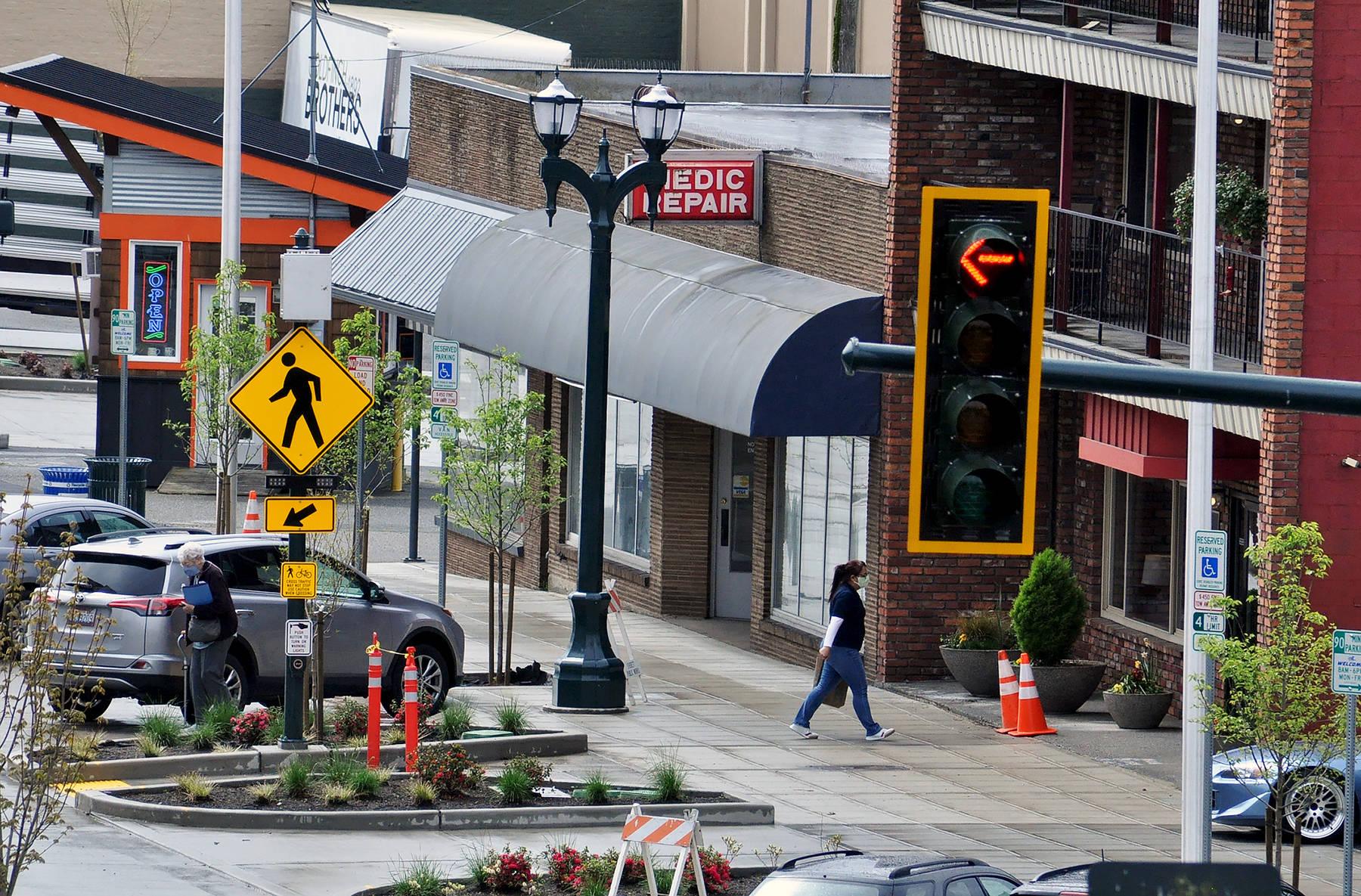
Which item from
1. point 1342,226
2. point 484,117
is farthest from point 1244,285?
point 484,117

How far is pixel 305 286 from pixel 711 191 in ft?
16.1

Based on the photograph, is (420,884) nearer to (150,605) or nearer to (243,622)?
(150,605)

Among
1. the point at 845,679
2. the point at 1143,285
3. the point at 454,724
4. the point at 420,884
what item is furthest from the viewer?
the point at 1143,285

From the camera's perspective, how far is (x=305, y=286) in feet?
83.0

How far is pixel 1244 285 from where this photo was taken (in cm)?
2055

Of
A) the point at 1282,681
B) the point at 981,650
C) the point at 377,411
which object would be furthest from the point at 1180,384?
the point at 377,411

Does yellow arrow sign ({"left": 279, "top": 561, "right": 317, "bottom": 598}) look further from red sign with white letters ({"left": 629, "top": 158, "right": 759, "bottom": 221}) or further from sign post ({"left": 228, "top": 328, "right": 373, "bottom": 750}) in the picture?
red sign with white letters ({"left": 629, "top": 158, "right": 759, "bottom": 221})

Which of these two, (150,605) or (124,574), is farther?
(124,574)

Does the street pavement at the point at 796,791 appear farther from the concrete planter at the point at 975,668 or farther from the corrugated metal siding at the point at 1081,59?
the corrugated metal siding at the point at 1081,59

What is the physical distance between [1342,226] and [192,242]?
26.0 metres

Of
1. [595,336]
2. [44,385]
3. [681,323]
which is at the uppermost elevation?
[681,323]

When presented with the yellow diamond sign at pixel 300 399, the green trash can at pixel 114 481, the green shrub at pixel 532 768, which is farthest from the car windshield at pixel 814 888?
the green trash can at pixel 114 481

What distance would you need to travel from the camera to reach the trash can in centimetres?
3231

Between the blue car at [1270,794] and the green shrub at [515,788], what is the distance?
498 cm
